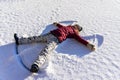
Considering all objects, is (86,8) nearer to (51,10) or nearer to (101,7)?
(101,7)

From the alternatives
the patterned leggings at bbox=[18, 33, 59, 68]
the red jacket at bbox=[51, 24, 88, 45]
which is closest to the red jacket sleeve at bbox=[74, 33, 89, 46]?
the red jacket at bbox=[51, 24, 88, 45]

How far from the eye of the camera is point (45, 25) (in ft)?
11.0

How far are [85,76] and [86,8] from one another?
1.43 m

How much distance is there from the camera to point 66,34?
2986mm

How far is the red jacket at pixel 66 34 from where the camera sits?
2928mm

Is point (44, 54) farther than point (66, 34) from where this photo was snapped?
No

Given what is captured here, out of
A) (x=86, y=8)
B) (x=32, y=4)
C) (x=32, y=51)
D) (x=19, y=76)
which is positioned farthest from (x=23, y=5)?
(x=19, y=76)

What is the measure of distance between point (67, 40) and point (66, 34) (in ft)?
0.25

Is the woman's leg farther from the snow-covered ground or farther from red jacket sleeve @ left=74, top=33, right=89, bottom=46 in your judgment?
red jacket sleeve @ left=74, top=33, right=89, bottom=46

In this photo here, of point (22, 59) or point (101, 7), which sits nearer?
point (22, 59)

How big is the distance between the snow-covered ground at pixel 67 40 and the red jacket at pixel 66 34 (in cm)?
6

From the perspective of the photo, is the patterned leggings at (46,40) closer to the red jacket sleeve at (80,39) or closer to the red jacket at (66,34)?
the red jacket at (66,34)

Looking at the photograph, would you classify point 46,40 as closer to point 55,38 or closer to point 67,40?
point 55,38

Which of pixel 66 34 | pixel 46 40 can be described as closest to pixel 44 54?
pixel 46 40
